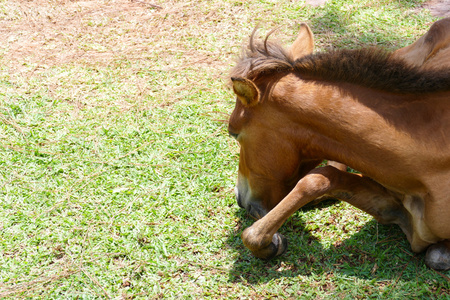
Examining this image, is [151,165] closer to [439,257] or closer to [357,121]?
[357,121]

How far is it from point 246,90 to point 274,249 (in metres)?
1.18

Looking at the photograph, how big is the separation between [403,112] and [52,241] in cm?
288

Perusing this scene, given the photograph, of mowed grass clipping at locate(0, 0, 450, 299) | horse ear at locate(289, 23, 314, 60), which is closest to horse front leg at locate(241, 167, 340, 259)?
mowed grass clipping at locate(0, 0, 450, 299)

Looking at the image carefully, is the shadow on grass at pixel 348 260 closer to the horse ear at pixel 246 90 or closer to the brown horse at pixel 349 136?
the brown horse at pixel 349 136

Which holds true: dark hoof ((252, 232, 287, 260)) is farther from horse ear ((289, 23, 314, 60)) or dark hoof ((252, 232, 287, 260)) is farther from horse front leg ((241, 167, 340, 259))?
horse ear ((289, 23, 314, 60))

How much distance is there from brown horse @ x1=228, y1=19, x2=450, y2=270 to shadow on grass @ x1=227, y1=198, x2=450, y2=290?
110 mm

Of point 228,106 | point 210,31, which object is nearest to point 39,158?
point 228,106

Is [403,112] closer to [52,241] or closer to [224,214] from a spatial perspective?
[224,214]

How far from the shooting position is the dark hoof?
343cm

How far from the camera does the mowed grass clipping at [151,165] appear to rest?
11.5 ft

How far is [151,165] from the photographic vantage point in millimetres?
4578

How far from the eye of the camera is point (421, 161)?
2.96 m

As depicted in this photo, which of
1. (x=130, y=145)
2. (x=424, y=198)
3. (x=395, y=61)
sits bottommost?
(x=130, y=145)

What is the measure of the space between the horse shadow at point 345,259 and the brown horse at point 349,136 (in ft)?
0.38
